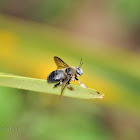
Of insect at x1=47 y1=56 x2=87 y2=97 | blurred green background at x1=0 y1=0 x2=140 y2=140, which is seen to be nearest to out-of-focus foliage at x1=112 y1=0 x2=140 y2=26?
blurred green background at x1=0 y1=0 x2=140 y2=140

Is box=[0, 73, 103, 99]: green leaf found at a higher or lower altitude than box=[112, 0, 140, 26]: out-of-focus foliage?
lower

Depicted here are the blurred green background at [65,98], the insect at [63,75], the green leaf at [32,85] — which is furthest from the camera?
the blurred green background at [65,98]

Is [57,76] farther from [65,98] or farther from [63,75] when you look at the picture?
[65,98]

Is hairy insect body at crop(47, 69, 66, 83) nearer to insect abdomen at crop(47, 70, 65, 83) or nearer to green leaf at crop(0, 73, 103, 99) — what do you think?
insect abdomen at crop(47, 70, 65, 83)

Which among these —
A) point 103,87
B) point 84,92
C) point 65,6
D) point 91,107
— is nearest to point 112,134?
point 91,107

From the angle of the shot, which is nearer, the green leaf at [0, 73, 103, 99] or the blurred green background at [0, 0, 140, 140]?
the green leaf at [0, 73, 103, 99]

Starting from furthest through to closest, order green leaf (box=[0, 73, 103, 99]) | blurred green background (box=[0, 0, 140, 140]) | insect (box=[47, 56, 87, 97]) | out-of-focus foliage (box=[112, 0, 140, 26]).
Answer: out-of-focus foliage (box=[112, 0, 140, 26]) < blurred green background (box=[0, 0, 140, 140]) < insect (box=[47, 56, 87, 97]) < green leaf (box=[0, 73, 103, 99])

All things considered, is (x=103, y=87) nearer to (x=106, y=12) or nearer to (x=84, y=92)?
(x=84, y=92)

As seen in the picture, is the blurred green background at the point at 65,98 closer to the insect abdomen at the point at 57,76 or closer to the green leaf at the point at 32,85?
the insect abdomen at the point at 57,76

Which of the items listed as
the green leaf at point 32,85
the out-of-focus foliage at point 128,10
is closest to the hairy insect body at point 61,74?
the green leaf at point 32,85
